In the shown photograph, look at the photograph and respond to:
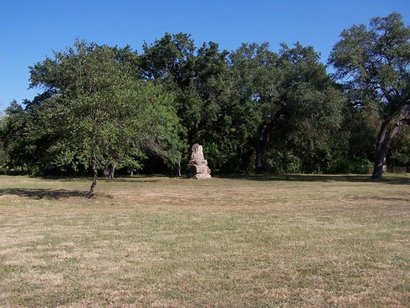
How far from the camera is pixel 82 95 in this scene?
60.4 ft

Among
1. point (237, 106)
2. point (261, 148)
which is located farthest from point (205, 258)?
point (261, 148)

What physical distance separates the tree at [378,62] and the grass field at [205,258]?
20.2 meters

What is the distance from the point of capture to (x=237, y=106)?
3969 centimetres

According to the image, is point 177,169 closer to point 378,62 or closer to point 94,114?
point 378,62

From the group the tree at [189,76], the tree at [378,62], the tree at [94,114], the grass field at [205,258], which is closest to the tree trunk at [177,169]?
the tree at [189,76]

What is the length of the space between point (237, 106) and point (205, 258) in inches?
1287

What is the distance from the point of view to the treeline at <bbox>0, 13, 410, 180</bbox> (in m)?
19.6

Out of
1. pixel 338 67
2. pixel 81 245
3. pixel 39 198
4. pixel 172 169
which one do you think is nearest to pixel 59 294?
pixel 81 245

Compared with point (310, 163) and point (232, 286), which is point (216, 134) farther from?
point (232, 286)

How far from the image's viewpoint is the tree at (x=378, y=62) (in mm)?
32250

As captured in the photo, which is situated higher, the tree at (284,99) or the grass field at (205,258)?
the tree at (284,99)

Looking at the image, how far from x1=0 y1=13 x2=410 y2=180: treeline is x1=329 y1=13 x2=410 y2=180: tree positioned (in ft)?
0.23

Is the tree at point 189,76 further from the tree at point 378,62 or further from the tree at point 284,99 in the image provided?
the tree at point 378,62

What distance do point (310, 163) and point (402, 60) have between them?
20346 mm
